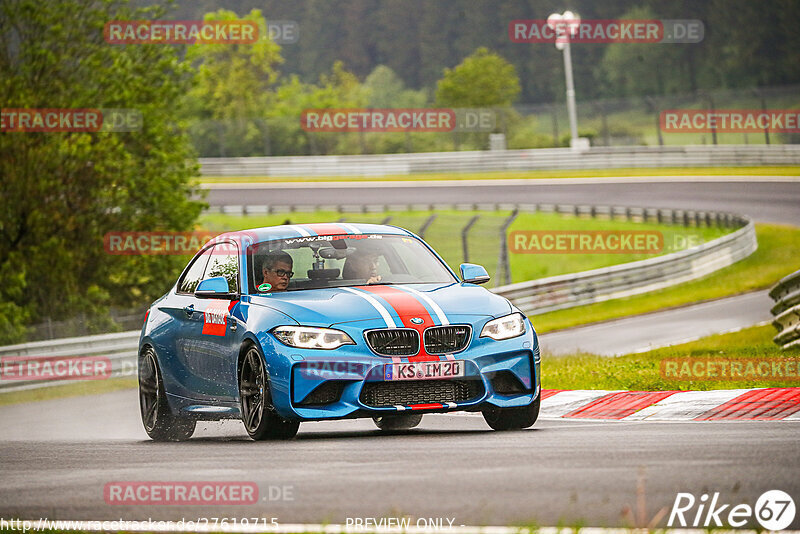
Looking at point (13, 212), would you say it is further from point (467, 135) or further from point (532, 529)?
point (467, 135)

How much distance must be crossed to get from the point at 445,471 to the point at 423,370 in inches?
76.3

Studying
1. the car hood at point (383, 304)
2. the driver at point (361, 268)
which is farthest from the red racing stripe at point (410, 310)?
the driver at point (361, 268)

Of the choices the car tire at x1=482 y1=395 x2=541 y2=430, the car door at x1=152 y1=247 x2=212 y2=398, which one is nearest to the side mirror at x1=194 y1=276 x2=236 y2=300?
the car door at x1=152 y1=247 x2=212 y2=398

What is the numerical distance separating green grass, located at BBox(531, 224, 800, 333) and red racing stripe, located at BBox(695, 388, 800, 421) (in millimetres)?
15862

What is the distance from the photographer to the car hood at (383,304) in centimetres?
894

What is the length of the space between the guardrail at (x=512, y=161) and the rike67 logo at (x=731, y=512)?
140 ft

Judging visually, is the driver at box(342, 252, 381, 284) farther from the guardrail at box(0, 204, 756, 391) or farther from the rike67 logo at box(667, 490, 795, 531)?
the guardrail at box(0, 204, 756, 391)

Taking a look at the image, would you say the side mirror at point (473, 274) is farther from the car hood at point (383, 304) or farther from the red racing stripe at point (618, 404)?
the red racing stripe at point (618, 404)

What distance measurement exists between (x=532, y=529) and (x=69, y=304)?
2510 cm

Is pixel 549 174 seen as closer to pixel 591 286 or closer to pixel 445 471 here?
pixel 591 286

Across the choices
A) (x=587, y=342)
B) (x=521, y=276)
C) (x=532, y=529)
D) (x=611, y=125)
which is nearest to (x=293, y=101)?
(x=611, y=125)

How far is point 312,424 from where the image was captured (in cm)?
1147

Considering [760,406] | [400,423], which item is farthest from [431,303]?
[760,406]

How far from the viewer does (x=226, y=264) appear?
1038 centimetres
